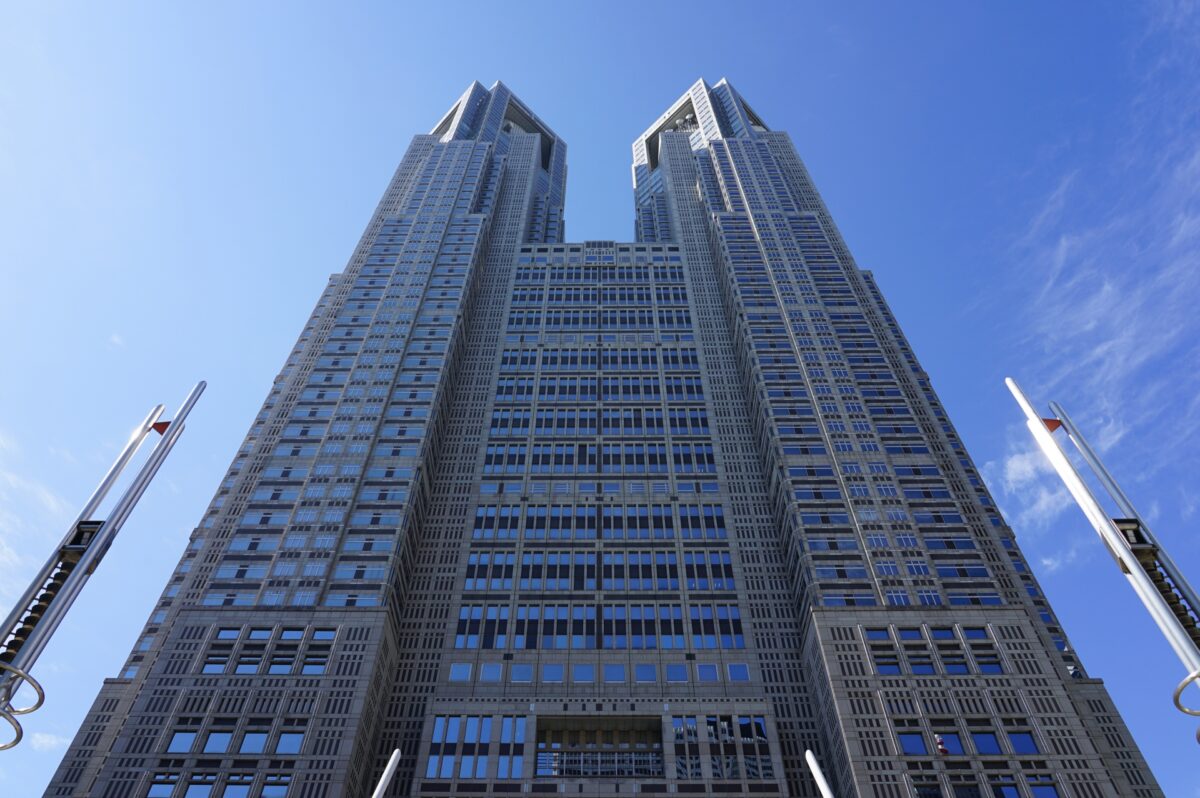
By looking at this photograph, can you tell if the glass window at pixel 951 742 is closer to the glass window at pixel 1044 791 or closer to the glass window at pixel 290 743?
the glass window at pixel 1044 791

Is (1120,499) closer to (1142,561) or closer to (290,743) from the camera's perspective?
(1142,561)

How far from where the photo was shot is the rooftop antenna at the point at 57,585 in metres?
25.6

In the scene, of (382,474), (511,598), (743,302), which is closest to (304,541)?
(382,474)

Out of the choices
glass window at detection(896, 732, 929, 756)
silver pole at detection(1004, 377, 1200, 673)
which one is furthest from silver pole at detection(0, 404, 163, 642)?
glass window at detection(896, 732, 929, 756)

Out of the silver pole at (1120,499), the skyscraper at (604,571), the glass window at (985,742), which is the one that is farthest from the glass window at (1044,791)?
the silver pole at (1120,499)

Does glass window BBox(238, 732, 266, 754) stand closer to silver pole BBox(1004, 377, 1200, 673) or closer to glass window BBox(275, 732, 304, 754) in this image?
glass window BBox(275, 732, 304, 754)

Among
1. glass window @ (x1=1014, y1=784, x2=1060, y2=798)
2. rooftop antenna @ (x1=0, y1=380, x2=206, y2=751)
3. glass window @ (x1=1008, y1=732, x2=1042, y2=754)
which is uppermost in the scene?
glass window @ (x1=1008, y1=732, x2=1042, y2=754)

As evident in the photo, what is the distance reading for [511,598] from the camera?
8388 cm

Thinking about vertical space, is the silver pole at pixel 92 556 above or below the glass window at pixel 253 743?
below

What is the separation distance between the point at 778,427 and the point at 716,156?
7333 centimetres

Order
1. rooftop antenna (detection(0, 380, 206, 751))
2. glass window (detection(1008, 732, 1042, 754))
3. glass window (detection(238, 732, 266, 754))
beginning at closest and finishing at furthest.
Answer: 1. rooftop antenna (detection(0, 380, 206, 751))
2. glass window (detection(1008, 732, 1042, 754))
3. glass window (detection(238, 732, 266, 754))

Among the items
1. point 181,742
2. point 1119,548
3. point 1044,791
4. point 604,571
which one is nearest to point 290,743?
point 181,742

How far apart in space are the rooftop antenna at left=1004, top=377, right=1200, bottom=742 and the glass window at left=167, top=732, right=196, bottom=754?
60.7 m

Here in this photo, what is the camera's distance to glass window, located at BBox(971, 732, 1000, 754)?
206 feet
